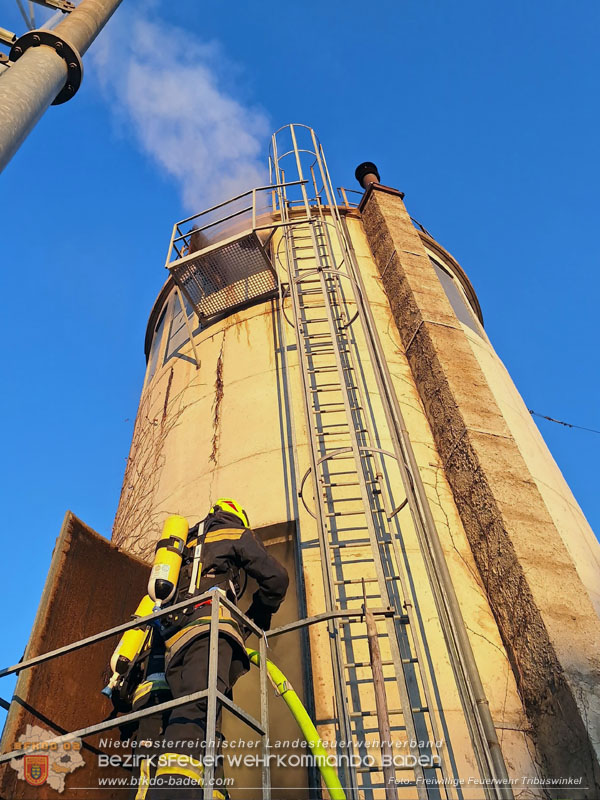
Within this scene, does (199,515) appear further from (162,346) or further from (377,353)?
(162,346)

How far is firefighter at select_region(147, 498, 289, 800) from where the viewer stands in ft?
10.4

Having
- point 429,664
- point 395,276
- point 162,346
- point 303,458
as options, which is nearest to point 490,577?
point 429,664

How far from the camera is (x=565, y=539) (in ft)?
20.7

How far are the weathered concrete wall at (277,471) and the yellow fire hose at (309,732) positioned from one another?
80 cm

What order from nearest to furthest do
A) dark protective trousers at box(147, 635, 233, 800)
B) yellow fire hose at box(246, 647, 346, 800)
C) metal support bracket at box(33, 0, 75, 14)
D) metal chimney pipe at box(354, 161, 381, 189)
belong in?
dark protective trousers at box(147, 635, 233, 800) < yellow fire hose at box(246, 647, 346, 800) < metal support bracket at box(33, 0, 75, 14) < metal chimney pipe at box(354, 161, 381, 189)

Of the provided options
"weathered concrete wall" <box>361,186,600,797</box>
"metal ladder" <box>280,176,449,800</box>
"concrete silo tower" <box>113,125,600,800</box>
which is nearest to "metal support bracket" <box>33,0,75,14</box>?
"concrete silo tower" <box>113,125,600,800</box>

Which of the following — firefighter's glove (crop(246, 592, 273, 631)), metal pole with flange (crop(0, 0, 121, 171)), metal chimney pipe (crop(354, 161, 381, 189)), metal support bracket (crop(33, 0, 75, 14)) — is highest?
metal chimney pipe (crop(354, 161, 381, 189))

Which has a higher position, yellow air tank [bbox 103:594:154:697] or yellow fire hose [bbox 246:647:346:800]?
yellow air tank [bbox 103:594:154:697]

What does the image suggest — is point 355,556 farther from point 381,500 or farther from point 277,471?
point 277,471

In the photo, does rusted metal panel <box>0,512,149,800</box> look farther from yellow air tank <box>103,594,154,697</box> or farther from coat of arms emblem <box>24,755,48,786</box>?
yellow air tank <box>103,594,154,697</box>

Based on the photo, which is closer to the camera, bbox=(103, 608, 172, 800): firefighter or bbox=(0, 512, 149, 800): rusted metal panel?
bbox=(103, 608, 172, 800): firefighter

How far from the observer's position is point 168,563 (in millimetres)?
4125

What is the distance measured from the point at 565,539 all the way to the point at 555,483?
4.05 ft

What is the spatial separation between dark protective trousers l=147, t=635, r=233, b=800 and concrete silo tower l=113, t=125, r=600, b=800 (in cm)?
63
